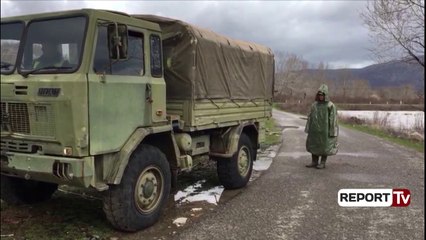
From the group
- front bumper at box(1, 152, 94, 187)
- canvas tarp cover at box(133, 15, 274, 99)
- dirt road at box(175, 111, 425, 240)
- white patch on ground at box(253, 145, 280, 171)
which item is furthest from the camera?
white patch on ground at box(253, 145, 280, 171)

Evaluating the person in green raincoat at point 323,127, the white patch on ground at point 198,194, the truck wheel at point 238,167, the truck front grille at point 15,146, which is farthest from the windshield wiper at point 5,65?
the person in green raincoat at point 323,127

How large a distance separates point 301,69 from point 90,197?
82579mm

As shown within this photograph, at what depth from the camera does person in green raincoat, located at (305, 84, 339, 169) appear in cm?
1063

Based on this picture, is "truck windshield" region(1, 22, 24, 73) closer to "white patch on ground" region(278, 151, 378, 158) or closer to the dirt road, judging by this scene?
the dirt road

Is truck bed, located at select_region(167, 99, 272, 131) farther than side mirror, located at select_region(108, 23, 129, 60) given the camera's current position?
Yes

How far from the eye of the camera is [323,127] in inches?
422

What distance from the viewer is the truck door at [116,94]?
16.6ft

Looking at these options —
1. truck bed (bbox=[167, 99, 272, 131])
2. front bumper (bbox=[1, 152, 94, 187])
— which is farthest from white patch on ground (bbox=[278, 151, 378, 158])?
front bumper (bbox=[1, 152, 94, 187])

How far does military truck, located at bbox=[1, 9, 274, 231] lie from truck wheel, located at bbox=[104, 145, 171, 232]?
0.01 metres

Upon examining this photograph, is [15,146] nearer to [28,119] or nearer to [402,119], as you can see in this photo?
[28,119]

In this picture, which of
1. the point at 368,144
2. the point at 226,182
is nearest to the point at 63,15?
the point at 226,182

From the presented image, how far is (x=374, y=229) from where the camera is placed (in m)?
5.98

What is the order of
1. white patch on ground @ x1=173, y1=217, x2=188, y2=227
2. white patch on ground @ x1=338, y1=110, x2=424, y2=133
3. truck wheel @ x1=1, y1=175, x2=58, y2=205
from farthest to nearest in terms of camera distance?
white patch on ground @ x1=338, y1=110, x2=424, y2=133
truck wheel @ x1=1, y1=175, x2=58, y2=205
white patch on ground @ x1=173, y1=217, x2=188, y2=227

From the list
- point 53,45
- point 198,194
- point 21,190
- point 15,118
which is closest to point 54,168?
point 15,118
